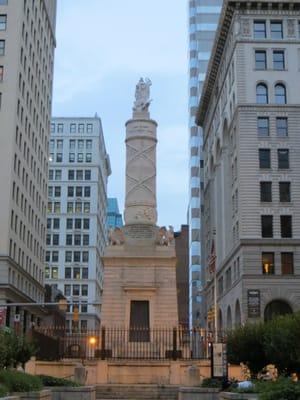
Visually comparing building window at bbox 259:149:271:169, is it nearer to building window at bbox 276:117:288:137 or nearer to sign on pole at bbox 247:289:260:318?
building window at bbox 276:117:288:137

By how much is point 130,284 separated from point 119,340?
3.74 m

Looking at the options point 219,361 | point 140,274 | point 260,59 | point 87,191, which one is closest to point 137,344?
point 140,274

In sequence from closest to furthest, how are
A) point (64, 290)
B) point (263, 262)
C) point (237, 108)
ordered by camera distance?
point (263, 262)
point (237, 108)
point (64, 290)

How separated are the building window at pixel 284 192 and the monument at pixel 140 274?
24572 millimetres

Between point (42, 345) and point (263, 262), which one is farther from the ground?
point (263, 262)

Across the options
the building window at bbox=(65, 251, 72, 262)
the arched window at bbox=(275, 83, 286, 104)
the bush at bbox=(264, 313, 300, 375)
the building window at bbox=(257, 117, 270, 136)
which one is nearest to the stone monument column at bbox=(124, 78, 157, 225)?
the bush at bbox=(264, 313, 300, 375)

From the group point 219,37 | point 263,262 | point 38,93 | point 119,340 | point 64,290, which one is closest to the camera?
point 119,340

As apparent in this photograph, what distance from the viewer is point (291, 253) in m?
65.6

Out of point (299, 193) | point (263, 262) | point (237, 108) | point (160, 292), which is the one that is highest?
point (237, 108)

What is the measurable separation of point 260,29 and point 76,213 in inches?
3037

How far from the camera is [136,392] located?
109ft

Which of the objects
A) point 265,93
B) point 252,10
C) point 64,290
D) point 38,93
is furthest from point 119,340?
point 64,290

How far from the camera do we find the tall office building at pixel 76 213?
136750 mm

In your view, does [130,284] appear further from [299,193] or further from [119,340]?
[299,193]
